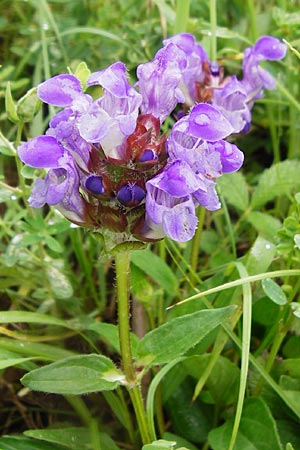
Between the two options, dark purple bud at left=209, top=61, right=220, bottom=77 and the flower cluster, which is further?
dark purple bud at left=209, top=61, right=220, bottom=77

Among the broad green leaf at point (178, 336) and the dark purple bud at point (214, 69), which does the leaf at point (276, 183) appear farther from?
the broad green leaf at point (178, 336)

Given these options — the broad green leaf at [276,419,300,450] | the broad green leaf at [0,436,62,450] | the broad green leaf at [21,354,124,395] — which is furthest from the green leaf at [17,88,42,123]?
the broad green leaf at [276,419,300,450]

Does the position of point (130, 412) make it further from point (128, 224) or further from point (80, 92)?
point (80, 92)

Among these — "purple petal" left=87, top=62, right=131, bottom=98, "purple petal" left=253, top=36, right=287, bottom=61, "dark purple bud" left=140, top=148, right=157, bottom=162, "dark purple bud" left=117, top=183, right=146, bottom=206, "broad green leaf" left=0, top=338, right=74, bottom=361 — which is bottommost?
"broad green leaf" left=0, top=338, right=74, bottom=361

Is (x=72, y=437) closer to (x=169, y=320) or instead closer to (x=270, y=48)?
(x=169, y=320)

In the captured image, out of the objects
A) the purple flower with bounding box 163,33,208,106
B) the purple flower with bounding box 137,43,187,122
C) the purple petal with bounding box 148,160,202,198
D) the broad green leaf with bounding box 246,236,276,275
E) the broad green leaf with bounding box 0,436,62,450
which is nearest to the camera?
the purple petal with bounding box 148,160,202,198

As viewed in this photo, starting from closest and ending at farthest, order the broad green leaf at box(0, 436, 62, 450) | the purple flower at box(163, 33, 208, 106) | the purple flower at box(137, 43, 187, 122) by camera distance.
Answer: the purple flower at box(137, 43, 187, 122), the broad green leaf at box(0, 436, 62, 450), the purple flower at box(163, 33, 208, 106)

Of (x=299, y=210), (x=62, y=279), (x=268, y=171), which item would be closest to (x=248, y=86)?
(x=268, y=171)

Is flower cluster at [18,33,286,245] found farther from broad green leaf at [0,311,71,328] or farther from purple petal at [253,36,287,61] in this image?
purple petal at [253,36,287,61]

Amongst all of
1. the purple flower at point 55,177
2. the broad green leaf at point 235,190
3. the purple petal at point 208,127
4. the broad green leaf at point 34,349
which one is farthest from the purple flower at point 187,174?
the broad green leaf at point 235,190
